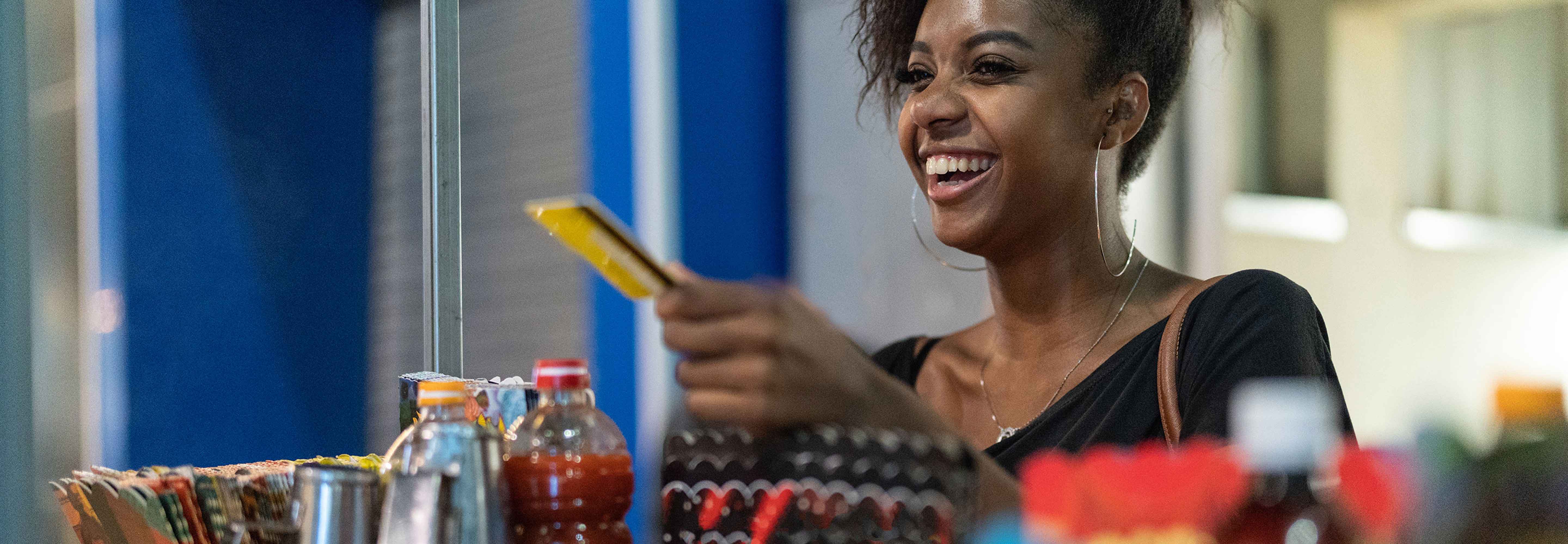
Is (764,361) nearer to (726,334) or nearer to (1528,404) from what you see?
(726,334)

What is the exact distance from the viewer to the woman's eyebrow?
140 centimetres

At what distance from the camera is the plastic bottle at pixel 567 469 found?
0.88 metres

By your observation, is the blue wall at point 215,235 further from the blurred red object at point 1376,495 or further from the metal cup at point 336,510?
the blurred red object at point 1376,495

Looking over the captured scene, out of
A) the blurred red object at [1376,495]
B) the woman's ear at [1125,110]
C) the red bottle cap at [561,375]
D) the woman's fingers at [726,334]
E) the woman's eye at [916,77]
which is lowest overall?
the blurred red object at [1376,495]

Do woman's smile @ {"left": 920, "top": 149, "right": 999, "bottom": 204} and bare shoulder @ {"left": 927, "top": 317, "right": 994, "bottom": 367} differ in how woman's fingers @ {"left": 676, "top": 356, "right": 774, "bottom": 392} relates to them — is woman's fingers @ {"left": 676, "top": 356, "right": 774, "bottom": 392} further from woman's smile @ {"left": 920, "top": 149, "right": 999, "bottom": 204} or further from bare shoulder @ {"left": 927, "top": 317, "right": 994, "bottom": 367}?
bare shoulder @ {"left": 927, "top": 317, "right": 994, "bottom": 367}

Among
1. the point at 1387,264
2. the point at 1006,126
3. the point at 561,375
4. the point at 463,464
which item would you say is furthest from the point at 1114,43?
the point at 1387,264

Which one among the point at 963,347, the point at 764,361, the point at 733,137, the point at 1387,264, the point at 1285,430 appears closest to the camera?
the point at 1285,430

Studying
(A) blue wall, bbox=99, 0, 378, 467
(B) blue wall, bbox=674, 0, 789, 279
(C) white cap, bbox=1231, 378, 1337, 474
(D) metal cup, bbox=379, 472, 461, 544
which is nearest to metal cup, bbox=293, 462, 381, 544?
(D) metal cup, bbox=379, 472, 461, 544

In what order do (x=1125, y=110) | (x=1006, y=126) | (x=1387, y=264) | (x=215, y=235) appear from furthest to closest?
(x=1387, y=264) < (x=215, y=235) < (x=1125, y=110) < (x=1006, y=126)

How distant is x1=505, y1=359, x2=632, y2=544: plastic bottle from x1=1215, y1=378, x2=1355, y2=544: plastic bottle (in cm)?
51

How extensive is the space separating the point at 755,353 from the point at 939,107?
2.59 ft

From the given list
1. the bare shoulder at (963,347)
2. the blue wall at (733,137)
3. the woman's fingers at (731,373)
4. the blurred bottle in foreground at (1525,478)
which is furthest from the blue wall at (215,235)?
the blurred bottle in foreground at (1525,478)

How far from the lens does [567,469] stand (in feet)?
2.92

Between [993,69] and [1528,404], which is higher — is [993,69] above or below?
above
